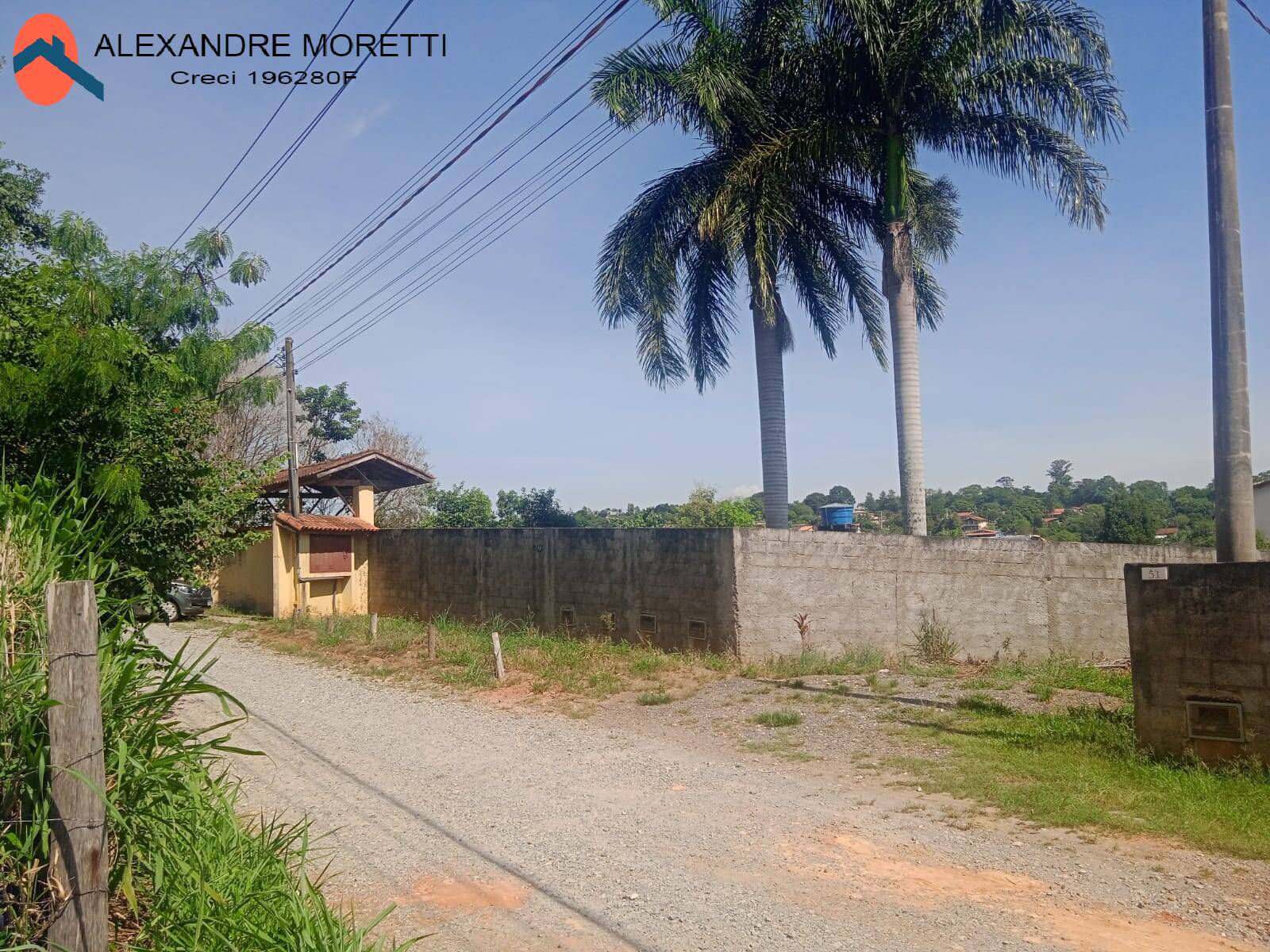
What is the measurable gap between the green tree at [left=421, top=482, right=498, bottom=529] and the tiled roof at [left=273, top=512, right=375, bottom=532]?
8.81 metres

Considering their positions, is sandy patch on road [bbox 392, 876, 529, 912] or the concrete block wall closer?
sandy patch on road [bbox 392, 876, 529, 912]

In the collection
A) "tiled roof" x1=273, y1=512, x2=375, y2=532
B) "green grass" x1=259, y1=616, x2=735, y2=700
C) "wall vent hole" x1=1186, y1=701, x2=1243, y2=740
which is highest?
"tiled roof" x1=273, y1=512, x2=375, y2=532

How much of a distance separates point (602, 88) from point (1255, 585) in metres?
11.6

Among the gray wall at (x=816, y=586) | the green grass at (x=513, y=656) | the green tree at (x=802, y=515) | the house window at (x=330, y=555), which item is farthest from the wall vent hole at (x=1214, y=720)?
the green tree at (x=802, y=515)

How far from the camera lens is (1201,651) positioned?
7.22m

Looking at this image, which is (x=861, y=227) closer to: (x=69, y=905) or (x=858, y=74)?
(x=858, y=74)

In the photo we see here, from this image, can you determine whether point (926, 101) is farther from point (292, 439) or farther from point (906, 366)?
point (292, 439)

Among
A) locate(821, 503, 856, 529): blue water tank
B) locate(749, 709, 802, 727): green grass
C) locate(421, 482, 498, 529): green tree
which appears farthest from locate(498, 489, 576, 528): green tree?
locate(749, 709, 802, 727): green grass

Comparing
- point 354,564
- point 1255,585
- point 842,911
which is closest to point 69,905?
point 842,911

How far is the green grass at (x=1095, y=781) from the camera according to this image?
234 inches

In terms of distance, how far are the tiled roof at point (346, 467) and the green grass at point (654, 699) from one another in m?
13.7

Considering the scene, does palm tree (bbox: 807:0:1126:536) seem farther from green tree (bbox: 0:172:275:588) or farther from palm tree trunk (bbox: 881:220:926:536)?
green tree (bbox: 0:172:275:588)

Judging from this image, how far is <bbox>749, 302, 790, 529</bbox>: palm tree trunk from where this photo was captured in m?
16.0

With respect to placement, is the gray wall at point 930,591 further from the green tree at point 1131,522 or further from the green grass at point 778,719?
the green tree at point 1131,522
